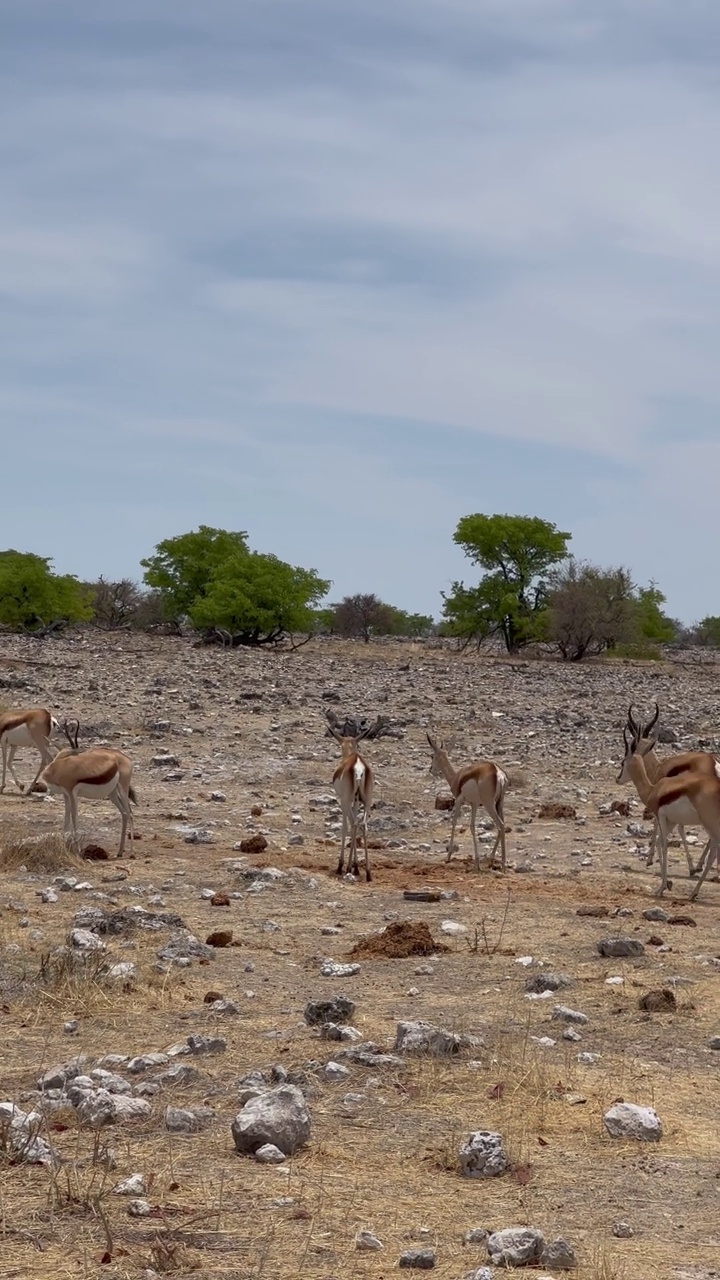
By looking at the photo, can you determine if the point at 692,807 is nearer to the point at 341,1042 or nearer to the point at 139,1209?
the point at 341,1042

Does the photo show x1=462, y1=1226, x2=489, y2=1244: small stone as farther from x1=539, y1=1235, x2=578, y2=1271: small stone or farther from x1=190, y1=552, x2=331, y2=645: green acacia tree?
x1=190, y1=552, x2=331, y2=645: green acacia tree

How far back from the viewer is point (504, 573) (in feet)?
182

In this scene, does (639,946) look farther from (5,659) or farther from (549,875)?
(5,659)

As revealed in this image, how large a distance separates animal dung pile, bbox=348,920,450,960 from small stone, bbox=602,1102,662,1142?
3407 millimetres

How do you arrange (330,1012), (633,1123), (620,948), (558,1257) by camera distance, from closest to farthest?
1. (558,1257)
2. (633,1123)
3. (330,1012)
4. (620,948)

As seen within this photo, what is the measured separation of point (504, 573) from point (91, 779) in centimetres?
4280

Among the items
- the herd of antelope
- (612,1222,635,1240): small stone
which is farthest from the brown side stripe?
(612,1222,635,1240): small stone

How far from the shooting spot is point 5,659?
33469 millimetres

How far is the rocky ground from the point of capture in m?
5.27

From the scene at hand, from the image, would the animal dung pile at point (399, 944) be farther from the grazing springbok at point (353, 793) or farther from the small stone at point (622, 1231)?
the small stone at point (622, 1231)

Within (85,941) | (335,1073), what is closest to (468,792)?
(85,941)

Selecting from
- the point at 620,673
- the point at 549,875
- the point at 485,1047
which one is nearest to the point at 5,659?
the point at 620,673

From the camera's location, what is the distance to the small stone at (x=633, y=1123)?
6344 mm

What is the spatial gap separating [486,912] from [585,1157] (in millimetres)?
5399
